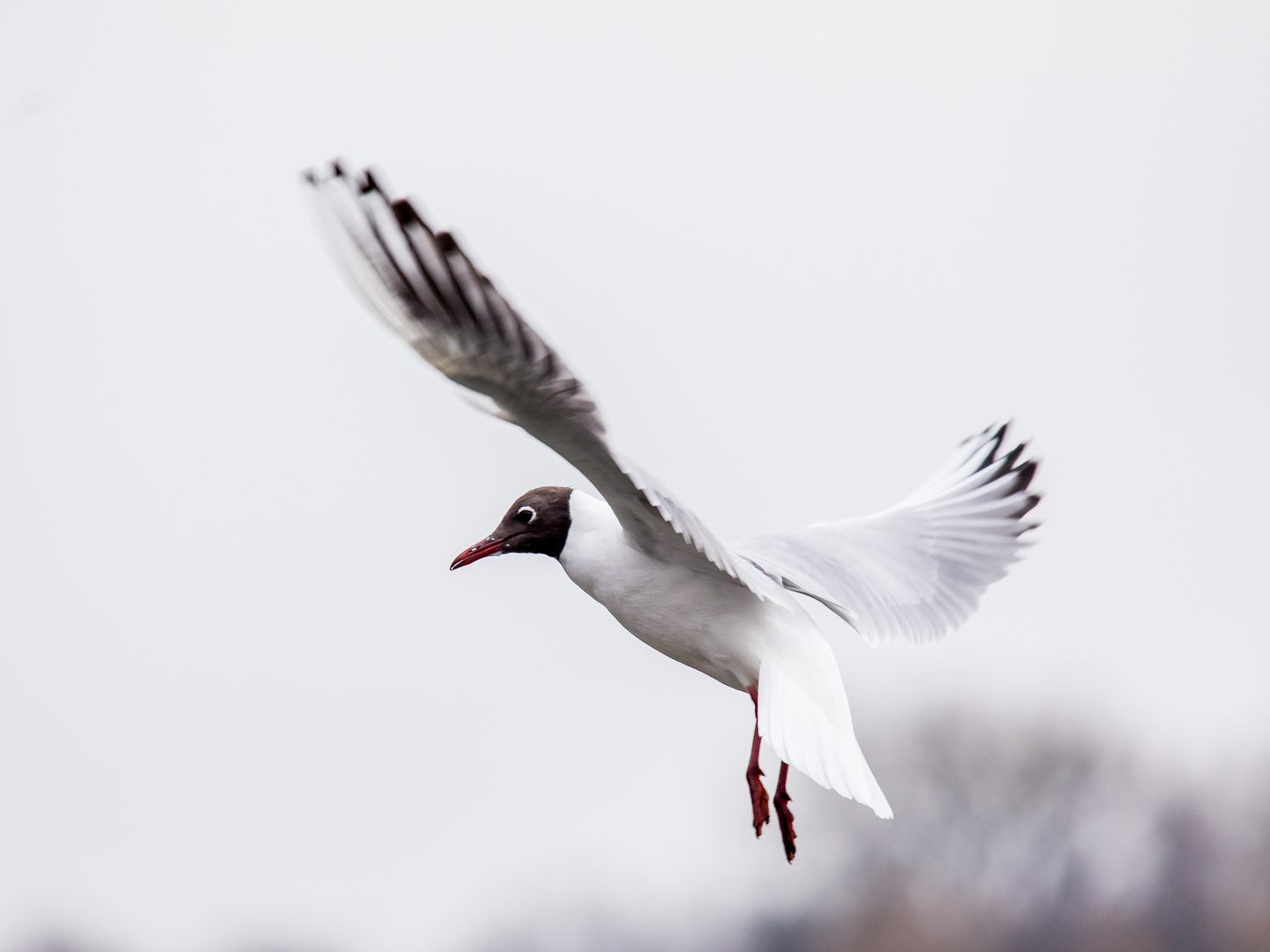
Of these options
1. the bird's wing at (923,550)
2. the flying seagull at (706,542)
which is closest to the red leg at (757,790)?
the flying seagull at (706,542)

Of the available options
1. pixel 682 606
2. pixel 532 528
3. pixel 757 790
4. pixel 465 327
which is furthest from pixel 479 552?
pixel 465 327

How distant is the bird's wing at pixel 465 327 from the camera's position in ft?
15.3

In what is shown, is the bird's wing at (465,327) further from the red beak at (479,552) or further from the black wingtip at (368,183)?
the red beak at (479,552)

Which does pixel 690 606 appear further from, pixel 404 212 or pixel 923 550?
pixel 404 212

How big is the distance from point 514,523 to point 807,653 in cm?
110

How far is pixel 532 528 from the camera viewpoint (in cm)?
646

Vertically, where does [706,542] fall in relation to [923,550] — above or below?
below

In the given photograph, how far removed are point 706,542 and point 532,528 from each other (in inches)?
50.4

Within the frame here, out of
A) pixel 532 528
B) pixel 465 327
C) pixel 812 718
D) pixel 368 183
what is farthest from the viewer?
pixel 532 528

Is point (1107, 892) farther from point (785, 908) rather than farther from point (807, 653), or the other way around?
point (807, 653)

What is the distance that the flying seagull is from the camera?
4.79 metres

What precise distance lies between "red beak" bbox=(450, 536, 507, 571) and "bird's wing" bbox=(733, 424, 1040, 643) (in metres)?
0.80

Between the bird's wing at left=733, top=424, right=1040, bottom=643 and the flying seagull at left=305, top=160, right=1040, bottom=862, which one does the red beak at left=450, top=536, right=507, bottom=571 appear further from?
the bird's wing at left=733, top=424, right=1040, bottom=643

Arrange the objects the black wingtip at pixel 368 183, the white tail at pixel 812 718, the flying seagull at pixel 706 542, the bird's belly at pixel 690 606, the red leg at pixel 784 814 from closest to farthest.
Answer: the black wingtip at pixel 368 183 < the flying seagull at pixel 706 542 < the white tail at pixel 812 718 < the red leg at pixel 784 814 < the bird's belly at pixel 690 606
